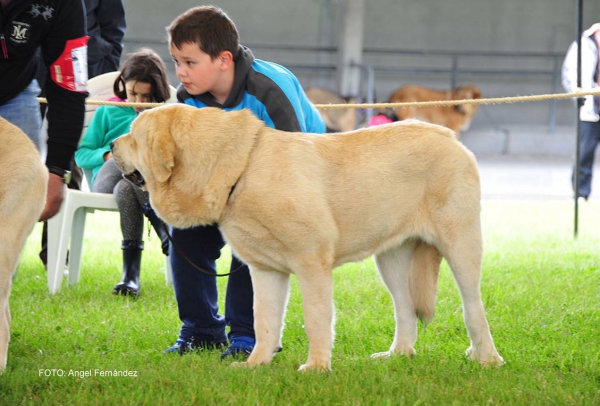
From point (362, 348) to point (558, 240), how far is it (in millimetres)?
4353

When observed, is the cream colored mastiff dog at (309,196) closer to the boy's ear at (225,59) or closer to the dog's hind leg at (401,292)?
the dog's hind leg at (401,292)

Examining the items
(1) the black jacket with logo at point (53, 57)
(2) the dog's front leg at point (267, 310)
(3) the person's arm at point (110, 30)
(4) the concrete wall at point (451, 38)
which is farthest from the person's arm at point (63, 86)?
(4) the concrete wall at point (451, 38)

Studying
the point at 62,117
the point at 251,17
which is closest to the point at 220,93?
the point at 62,117

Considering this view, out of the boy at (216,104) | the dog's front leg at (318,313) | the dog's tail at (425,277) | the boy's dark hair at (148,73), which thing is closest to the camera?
the dog's front leg at (318,313)

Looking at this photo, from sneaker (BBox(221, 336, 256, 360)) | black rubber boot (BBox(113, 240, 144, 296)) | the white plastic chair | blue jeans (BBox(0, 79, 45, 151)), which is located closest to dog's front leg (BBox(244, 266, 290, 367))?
sneaker (BBox(221, 336, 256, 360))

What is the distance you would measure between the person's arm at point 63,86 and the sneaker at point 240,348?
3.50ft

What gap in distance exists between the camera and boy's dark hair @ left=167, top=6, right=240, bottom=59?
369cm

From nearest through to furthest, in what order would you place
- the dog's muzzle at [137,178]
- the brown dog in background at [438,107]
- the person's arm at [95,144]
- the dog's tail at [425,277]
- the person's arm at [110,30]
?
the dog's muzzle at [137,178], the dog's tail at [425,277], the person's arm at [95,144], the person's arm at [110,30], the brown dog in background at [438,107]

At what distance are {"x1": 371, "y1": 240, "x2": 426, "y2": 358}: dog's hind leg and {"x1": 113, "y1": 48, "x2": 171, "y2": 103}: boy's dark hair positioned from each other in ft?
8.34

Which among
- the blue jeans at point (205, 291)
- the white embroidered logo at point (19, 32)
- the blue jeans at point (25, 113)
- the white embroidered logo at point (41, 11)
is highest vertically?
the white embroidered logo at point (41, 11)

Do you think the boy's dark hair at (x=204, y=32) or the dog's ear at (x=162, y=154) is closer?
the dog's ear at (x=162, y=154)

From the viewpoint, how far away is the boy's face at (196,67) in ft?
12.1

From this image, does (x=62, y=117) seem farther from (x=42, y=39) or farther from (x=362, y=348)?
(x=362, y=348)

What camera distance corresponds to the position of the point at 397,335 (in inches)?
157
